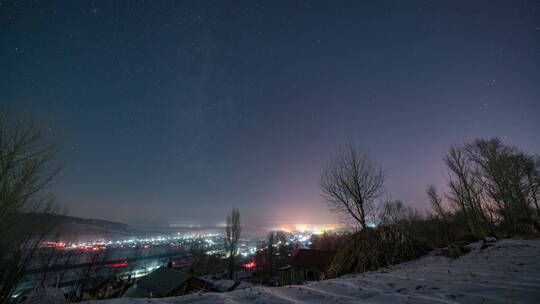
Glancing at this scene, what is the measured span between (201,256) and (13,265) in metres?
63.9

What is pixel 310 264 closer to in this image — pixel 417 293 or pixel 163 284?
pixel 163 284

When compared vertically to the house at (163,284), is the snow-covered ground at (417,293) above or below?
above

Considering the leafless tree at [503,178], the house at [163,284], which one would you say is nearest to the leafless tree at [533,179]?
the leafless tree at [503,178]

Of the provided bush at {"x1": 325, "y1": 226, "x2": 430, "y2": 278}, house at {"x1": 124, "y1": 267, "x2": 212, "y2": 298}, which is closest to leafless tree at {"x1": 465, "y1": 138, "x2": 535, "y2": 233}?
bush at {"x1": 325, "y1": 226, "x2": 430, "y2": 278}

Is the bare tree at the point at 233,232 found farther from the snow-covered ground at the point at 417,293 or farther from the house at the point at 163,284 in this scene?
the snow-covered ground at the point at 417,293

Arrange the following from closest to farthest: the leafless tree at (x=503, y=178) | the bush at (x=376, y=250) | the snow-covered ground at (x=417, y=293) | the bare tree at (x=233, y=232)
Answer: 1. the snow-covered ground at (x=417, y=293)
2. the bush at (x=376, y=250)
3. the leafless tree at (x=503, y=178)
4. the bare tree at (x=233, y=232)

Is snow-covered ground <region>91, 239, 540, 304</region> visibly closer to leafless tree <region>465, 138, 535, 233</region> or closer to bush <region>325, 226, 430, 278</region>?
bush <region>325, 226, 430, 278</region>

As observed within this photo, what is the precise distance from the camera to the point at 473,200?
18812 mm

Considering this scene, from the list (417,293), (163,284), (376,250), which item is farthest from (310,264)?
(417,293)

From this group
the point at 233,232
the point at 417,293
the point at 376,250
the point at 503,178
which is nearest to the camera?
the point at 417,293

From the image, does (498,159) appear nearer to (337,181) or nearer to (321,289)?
(337,181)

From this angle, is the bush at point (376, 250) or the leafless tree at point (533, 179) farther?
the leafless tree at point (533, 179)

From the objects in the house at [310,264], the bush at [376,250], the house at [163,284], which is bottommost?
the house at [163,284]

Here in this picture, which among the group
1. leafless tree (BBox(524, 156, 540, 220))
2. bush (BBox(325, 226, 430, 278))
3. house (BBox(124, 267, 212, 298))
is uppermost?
leafless tree (BBox(524, 156, 540, 220))
